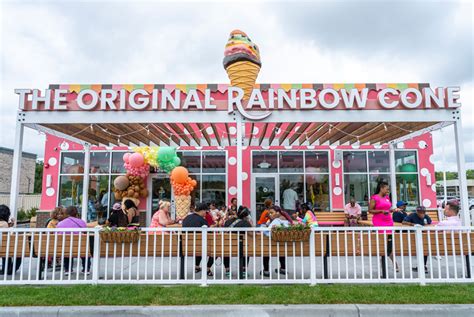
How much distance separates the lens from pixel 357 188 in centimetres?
1343

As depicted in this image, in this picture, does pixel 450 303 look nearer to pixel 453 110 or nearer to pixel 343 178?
pixel 453 110

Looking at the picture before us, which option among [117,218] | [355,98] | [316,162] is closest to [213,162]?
[316,162]

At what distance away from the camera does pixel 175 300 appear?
15.0 ft

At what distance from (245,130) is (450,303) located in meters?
8.06

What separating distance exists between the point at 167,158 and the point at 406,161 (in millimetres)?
9499

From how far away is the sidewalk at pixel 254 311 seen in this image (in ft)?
13.9

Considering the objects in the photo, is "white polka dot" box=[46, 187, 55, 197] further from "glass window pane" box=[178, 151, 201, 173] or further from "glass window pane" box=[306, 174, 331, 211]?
"glass window pane" box=[306, 174, 331, 211]

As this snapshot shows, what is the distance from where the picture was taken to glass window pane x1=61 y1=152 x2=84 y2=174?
13.6m

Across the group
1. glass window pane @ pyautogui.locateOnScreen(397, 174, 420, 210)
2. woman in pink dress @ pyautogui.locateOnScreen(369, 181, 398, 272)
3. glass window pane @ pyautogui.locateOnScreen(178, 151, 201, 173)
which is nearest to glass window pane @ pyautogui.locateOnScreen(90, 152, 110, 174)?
glass window pane @ pyautogui.locateOnScreen(178, 151, 201, 173)

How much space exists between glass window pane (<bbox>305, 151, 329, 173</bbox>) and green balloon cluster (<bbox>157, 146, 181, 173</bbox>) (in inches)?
208

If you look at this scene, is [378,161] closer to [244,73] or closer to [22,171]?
[244,73]

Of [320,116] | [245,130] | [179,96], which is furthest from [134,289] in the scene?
[245,130]

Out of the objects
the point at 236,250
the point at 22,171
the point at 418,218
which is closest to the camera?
the point at 236,250

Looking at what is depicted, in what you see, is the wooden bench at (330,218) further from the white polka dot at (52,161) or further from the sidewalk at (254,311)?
the white polka dot at (52,161)
